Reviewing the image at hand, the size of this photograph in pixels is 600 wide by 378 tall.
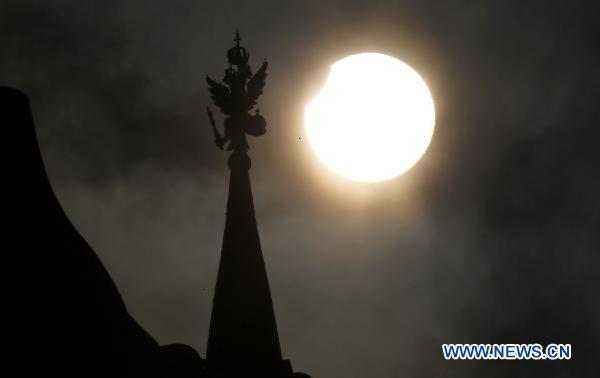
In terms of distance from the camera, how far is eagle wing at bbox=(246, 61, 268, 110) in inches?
1315

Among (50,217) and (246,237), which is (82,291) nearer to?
(50,217)

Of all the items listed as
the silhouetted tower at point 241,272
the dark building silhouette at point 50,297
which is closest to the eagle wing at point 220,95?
the silhouetted tower at point 241,272

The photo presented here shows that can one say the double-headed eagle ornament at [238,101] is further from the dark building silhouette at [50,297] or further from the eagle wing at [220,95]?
the dark building silhouette at [50,297]

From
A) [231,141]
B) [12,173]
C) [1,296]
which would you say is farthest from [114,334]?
[231,141]

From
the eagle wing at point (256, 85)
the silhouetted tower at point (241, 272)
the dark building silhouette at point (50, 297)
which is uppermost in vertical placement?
the eagle wing at point (256, 85)

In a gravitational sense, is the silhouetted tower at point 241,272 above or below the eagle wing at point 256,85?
below

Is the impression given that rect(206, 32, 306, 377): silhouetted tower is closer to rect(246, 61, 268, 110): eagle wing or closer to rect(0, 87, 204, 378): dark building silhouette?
rect(246, 61, 268, 110): eagle wing

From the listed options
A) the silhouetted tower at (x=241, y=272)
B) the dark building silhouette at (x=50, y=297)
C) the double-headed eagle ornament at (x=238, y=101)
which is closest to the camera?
the dark building silhouette at (x=50, y=297)

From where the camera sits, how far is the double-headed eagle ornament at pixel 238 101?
32.9m

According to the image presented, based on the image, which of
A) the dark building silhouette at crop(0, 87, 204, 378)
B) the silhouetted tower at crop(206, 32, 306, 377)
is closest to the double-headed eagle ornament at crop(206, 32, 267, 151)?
the silhouetted tower at crop(206, 32, 306, 377)

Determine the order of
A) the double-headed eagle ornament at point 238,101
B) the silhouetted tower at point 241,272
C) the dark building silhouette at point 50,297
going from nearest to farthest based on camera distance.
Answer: the dark building silhouette at point 50,297
the silhouetted tower at point 241,272
the double-headed eagle ornament at point 238,101

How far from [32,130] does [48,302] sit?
175 inches

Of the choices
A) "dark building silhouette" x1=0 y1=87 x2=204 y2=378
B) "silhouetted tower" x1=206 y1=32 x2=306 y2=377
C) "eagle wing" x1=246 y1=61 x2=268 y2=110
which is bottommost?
"dark building silhouette" x1=0 y1=87 x2=204 y2=378

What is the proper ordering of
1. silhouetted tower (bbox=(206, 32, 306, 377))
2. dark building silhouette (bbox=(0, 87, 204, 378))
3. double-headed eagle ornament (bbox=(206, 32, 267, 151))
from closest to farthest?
dark building silhouette (bbox=(0, 87, 204, 378))
silhouetted tower (bbox=(206, 32, 306, 377))
double-headed eagle ornament (bbox=(206, 32, 267, 151))
